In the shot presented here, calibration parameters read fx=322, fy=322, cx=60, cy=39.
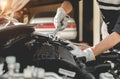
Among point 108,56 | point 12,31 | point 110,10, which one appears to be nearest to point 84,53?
point 108,56

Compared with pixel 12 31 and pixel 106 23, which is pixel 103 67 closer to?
pixel 12 31

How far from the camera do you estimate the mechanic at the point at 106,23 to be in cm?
139

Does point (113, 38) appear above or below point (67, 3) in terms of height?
below

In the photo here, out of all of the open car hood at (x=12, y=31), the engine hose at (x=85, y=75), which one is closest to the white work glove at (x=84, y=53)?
the engine hose at (x=85, y=75)

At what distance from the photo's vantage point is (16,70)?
3.69 ft

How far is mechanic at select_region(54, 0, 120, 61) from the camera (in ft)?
4.56

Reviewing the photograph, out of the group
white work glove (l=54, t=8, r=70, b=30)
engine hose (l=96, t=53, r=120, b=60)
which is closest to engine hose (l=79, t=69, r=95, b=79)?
engine hose (l=96, t=53, r=120, b=60)

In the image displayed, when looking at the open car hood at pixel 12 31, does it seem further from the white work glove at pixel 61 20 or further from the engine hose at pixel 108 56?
the white work glove at pixel 61 20

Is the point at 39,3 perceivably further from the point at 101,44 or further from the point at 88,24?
the point at 101,44

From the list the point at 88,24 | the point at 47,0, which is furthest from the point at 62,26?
the point at 47,0

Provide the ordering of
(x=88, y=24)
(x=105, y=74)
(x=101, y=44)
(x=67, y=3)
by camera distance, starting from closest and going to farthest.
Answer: (x=105, y=74) → (x=101, y=44) → (x=67, y=3) → (x=88, y=24)

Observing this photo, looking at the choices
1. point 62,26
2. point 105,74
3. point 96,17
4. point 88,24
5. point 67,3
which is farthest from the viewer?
point 88,24

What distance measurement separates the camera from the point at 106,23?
1.90 m

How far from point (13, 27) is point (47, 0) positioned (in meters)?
5.82
